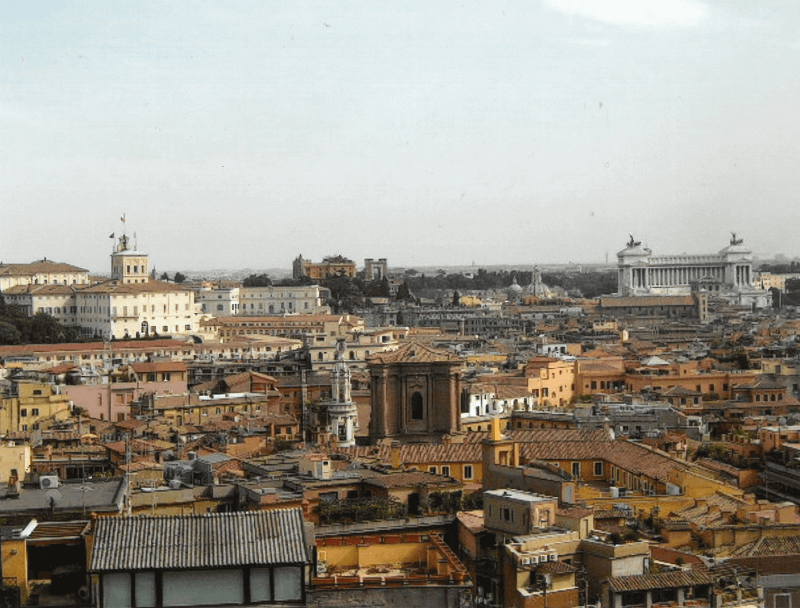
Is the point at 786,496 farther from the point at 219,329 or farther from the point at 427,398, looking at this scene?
the point at 219,329

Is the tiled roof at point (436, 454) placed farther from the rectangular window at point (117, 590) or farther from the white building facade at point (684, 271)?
the white building facade at point (684, 271)

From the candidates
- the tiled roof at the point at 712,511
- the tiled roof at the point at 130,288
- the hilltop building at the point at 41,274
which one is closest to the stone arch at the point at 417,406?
the tiled roof at the point at 712,511

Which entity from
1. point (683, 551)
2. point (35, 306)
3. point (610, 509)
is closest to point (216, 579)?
point (683, 551)

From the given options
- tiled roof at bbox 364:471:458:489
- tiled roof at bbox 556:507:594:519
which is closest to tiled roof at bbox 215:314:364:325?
tiled roof at bbox 364:471:458:489

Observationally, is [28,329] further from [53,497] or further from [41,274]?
[53,497]

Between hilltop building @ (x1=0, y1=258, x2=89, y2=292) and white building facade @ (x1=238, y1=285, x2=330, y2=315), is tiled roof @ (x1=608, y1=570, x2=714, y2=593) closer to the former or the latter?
hilltop building @ (x1=0, y1=258, x2=89, y2=292)
